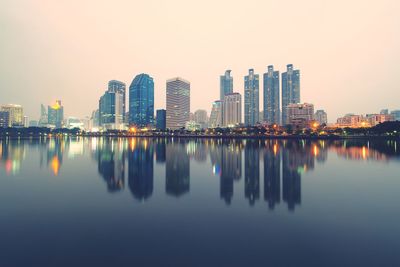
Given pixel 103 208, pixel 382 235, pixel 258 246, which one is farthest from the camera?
pixel 103 208

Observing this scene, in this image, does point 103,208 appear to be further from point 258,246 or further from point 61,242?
point 258,246

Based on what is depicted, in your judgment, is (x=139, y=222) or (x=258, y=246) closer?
(x=258, y=246)

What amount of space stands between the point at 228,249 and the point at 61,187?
2225 cm

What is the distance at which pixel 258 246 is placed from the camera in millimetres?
12211

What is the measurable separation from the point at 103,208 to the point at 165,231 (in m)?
7.33

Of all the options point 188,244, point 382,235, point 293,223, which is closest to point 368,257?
point 382,235

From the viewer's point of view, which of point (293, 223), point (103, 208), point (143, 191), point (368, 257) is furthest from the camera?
point (143, 191)

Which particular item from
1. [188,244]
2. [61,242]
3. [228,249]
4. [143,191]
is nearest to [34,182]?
[143,191]

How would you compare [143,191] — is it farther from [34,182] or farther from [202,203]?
[34,182]

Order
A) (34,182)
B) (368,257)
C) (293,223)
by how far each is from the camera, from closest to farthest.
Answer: (368,257)
(293,223)
(34,182)

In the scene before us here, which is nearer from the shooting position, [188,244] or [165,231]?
[188,244]

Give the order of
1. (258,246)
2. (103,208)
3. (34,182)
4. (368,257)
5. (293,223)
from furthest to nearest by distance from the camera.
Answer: (34,182), (103,208), (293,223), (258,246), (368,257)

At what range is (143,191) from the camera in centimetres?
2441

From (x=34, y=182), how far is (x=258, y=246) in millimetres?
28448
